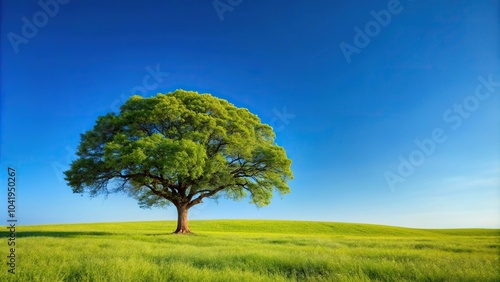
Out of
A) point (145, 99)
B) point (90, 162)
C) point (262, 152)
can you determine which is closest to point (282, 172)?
point (262, 152)

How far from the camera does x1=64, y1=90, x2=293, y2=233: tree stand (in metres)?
24.9

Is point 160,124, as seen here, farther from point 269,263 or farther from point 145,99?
point 269,263

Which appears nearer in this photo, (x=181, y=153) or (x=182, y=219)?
(x=181, y=153)

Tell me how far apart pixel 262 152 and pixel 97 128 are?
14.9 meters

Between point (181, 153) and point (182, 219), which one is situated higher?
point (181, 153)

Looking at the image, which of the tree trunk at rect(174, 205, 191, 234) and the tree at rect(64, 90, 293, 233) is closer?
the tree at rect(64, 90, 293, 233)

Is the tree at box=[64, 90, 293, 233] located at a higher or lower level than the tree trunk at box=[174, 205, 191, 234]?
higher

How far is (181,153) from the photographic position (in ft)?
79.6

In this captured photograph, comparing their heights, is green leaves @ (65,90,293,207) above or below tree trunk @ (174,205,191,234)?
above

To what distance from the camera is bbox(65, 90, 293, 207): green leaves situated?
24.8 meters

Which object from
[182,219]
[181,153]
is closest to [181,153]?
[181,153]

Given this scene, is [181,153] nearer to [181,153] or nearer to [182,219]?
[181,153]

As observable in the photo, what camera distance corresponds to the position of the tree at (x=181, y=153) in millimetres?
24875

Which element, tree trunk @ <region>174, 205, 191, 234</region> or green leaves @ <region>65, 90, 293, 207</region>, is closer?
green leaves @ <region>65, 90, 293, 207</region>
